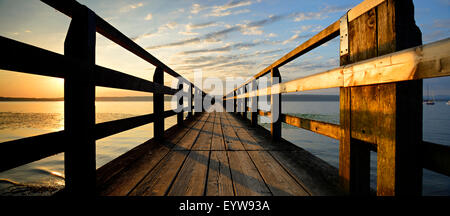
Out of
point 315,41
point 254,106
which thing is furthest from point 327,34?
point 254,106

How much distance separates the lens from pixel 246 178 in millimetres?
1604

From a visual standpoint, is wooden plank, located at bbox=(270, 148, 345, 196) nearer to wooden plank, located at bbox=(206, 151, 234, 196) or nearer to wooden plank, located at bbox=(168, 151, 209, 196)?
wooden plank, located at bbox=(206, 151, 234, 196)

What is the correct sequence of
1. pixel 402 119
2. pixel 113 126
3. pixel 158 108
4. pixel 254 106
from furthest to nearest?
pixel 254 106 → pixel 158 108 → pixel 113 126 → pixel 402 119

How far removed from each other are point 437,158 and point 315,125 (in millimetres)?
912

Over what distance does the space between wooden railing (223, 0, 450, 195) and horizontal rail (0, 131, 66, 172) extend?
168 cm

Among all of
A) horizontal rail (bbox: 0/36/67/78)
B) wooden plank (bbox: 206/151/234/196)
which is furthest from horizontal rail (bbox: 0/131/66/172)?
wooden plank (bbox: 206/151/234/196)

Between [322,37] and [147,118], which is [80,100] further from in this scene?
[322,37]

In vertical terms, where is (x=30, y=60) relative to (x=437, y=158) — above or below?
above

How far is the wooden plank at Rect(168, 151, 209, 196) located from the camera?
1.37m

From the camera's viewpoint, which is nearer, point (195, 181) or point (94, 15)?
point (94, 15)

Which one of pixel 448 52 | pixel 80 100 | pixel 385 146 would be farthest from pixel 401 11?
pixel 80 100

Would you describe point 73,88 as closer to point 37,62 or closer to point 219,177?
point 37,62

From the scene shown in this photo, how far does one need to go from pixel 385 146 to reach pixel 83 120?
1.74m
